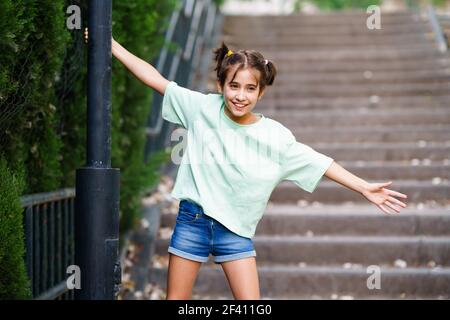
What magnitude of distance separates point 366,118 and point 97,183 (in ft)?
18.8

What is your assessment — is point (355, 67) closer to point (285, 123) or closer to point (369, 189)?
point (285, 123)

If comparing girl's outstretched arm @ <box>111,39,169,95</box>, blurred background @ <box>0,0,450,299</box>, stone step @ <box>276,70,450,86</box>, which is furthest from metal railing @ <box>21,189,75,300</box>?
stone step @ <box>276,70,450,86</box>

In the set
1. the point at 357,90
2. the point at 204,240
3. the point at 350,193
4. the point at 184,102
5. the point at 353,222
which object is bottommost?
the point at 353,222

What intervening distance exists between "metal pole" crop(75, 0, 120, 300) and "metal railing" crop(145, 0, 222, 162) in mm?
3864

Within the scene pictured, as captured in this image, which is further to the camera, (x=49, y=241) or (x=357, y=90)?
(x=357, y=90)

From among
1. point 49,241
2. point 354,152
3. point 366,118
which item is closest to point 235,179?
point 49,241

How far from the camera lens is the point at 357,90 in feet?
29.2

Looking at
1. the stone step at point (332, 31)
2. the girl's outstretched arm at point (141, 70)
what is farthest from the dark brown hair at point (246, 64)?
the stone step at point (332, 31)

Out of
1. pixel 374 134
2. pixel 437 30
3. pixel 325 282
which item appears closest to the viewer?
pixel 325 282

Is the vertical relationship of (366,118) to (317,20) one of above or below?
below

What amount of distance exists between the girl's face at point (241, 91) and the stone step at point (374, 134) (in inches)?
177

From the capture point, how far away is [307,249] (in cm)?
570

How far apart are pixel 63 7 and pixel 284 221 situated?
111 inches
